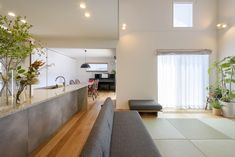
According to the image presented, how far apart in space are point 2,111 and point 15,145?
607 millimetres

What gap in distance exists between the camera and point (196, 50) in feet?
21.4

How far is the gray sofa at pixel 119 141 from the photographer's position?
52.1 inches

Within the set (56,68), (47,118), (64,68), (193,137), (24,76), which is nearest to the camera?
(24,76)

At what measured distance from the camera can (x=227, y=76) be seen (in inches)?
240

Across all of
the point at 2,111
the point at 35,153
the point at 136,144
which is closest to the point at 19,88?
the point at 2,111

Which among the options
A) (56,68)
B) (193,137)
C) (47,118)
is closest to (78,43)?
(56,68)

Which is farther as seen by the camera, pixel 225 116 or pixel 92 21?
pixel 225 116

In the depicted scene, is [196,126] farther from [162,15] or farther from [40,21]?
[40,21]

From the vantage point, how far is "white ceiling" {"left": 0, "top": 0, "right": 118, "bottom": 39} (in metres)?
3.89

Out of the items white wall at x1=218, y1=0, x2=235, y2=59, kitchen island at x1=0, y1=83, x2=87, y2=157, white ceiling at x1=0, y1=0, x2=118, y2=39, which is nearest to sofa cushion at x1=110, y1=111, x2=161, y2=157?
kitchen island at x1=0, y1=83, x2=87, y2=157

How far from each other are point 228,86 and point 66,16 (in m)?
5.49

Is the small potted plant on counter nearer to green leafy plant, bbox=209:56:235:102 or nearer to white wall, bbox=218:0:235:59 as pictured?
green leafy plant, bbox=209:56:235:102

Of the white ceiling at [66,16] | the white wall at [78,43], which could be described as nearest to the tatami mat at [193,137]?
the white ceiling at [66,16]

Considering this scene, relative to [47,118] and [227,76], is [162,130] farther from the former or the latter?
[227,76]
